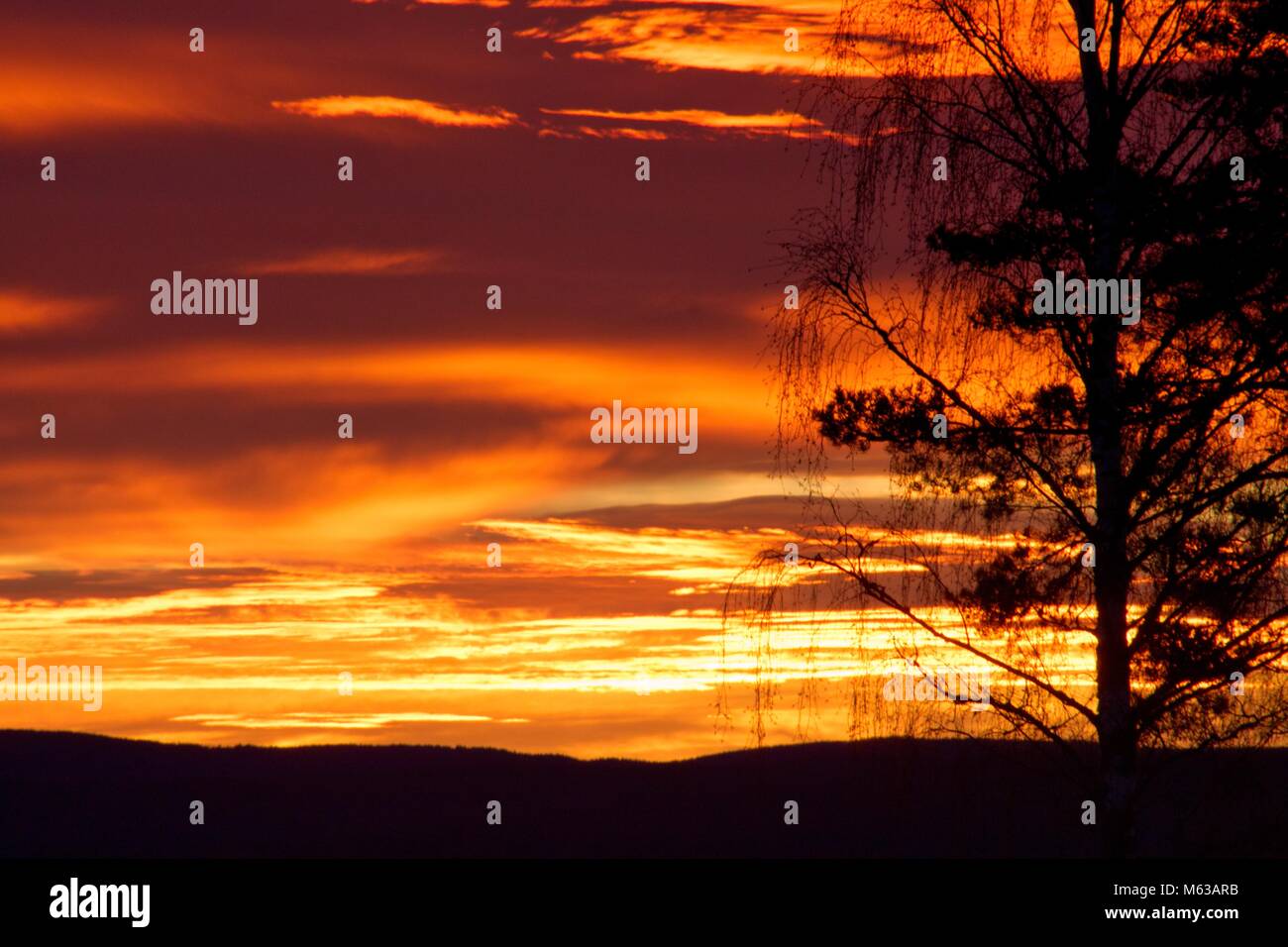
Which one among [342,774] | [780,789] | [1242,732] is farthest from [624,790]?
[1242,732]

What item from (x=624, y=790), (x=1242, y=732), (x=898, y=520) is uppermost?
(x=898, y=520)

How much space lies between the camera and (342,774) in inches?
1875

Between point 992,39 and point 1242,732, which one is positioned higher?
point 992,39

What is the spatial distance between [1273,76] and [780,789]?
A: 32.3m

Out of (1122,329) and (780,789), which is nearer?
(1122,329)

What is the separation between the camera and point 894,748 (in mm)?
14102

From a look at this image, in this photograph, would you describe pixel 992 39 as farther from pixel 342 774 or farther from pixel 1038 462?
pixel 342 774
